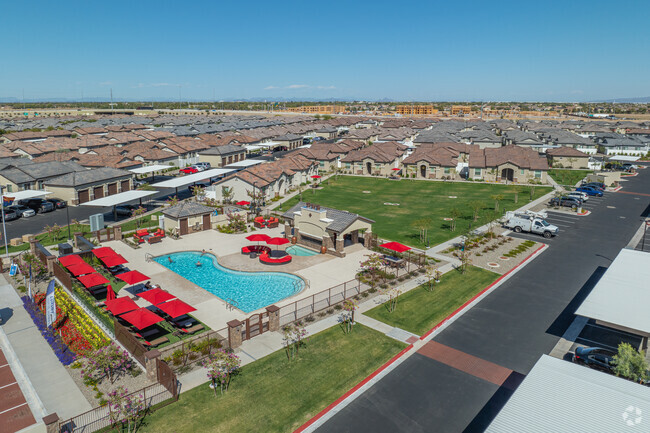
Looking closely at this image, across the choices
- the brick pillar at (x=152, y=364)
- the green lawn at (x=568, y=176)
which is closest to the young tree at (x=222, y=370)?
the brick pillar at (x=152, y=364)

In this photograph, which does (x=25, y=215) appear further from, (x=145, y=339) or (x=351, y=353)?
→ (x=351, y=353)

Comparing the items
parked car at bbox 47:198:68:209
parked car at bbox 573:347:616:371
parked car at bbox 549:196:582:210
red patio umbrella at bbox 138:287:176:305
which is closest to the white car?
parked car at bbox 549:196:582:210

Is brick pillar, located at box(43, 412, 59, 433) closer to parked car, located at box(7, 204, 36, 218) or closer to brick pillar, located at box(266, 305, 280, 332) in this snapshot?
brick pillar, located at box(266, 305, 280, 332)

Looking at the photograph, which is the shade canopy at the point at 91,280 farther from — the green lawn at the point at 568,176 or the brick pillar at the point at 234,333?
the green lawn at the point at 568,176

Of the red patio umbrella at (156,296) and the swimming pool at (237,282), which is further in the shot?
the swimming pool at (237,282)

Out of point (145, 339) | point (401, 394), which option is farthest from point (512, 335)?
point (145, 339)

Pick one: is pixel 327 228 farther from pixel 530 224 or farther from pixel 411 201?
pixel 411 201

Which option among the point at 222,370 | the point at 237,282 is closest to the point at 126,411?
the point at 222,370
